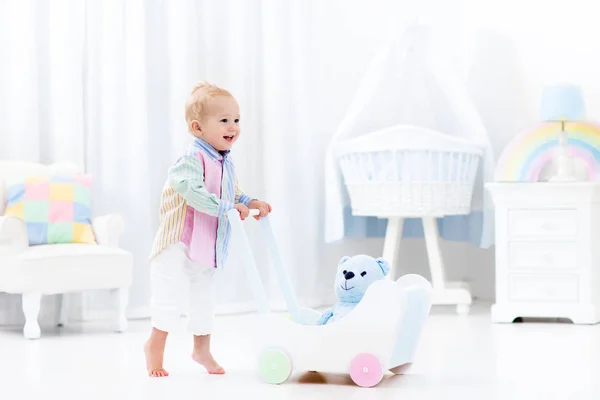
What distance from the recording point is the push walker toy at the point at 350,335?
87.4 inches

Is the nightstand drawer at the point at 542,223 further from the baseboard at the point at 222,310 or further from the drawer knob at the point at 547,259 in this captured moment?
the baseboard at the point at 222,310

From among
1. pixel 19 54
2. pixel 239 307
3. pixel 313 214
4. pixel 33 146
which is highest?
pixel 19 54

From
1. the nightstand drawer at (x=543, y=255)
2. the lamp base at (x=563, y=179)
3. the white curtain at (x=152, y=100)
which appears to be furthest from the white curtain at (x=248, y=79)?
the nightstand drawer at (x=543, y=255)

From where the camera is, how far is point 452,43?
4758mm

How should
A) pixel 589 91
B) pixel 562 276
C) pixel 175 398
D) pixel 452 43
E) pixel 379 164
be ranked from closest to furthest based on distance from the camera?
pixel 175 398
pixel 562 276
pixel 379 164
pixel 589 91
pixel 452 43

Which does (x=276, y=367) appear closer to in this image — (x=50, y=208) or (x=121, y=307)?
(x=121, y=307)

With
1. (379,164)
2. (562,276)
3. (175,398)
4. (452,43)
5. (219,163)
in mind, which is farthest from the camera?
(452,43)

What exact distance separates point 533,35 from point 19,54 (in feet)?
7.94

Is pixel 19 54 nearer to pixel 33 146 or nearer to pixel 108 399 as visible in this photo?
pixel 33 146

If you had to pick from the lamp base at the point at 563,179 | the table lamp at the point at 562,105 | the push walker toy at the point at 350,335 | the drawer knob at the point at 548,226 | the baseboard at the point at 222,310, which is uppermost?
the table lamp at the point at 562,105

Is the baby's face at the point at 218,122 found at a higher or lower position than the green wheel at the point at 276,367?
higher

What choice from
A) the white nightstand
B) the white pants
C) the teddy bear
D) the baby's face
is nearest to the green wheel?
the teddy bear

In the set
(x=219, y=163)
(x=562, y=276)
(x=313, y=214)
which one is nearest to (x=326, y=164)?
(x=313, y=214)

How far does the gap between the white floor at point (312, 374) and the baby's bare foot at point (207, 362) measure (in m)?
0.03
